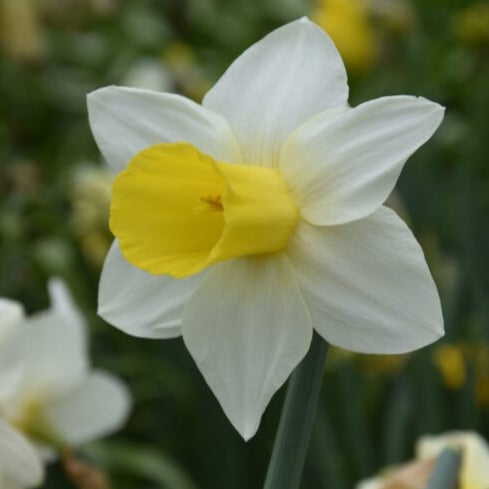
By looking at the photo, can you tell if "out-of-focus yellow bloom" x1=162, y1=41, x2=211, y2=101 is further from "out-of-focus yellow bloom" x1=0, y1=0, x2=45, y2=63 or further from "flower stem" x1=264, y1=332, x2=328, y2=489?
"flower stem" x1=264, y1=332, x2=328, y2=489

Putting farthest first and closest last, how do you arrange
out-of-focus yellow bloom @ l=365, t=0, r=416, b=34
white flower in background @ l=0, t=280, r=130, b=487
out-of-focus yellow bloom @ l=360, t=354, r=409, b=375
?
out-of-focus yellow bloom @ l=365, t=0, r=416, b=34, out-of-focus yellow bloom @ l=360, t=354, r=409, b=375, white flower in background @ l=0, t=280, r=130, b=487

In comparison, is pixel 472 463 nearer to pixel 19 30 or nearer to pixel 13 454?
pixel 13 454

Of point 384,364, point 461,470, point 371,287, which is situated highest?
point 371,287

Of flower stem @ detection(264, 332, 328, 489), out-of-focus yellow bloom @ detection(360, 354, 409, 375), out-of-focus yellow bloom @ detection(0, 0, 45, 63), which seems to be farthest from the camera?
out-of-focus yellow bloom @ detection(0, 0, 45, 63)

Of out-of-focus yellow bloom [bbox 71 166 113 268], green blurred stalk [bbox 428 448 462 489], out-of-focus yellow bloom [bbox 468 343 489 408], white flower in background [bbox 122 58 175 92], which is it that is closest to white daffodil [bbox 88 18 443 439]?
green blurred stalk [bbox 428 448 462 489]

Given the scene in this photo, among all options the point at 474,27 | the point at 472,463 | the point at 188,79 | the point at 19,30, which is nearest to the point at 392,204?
the point at 472,463
